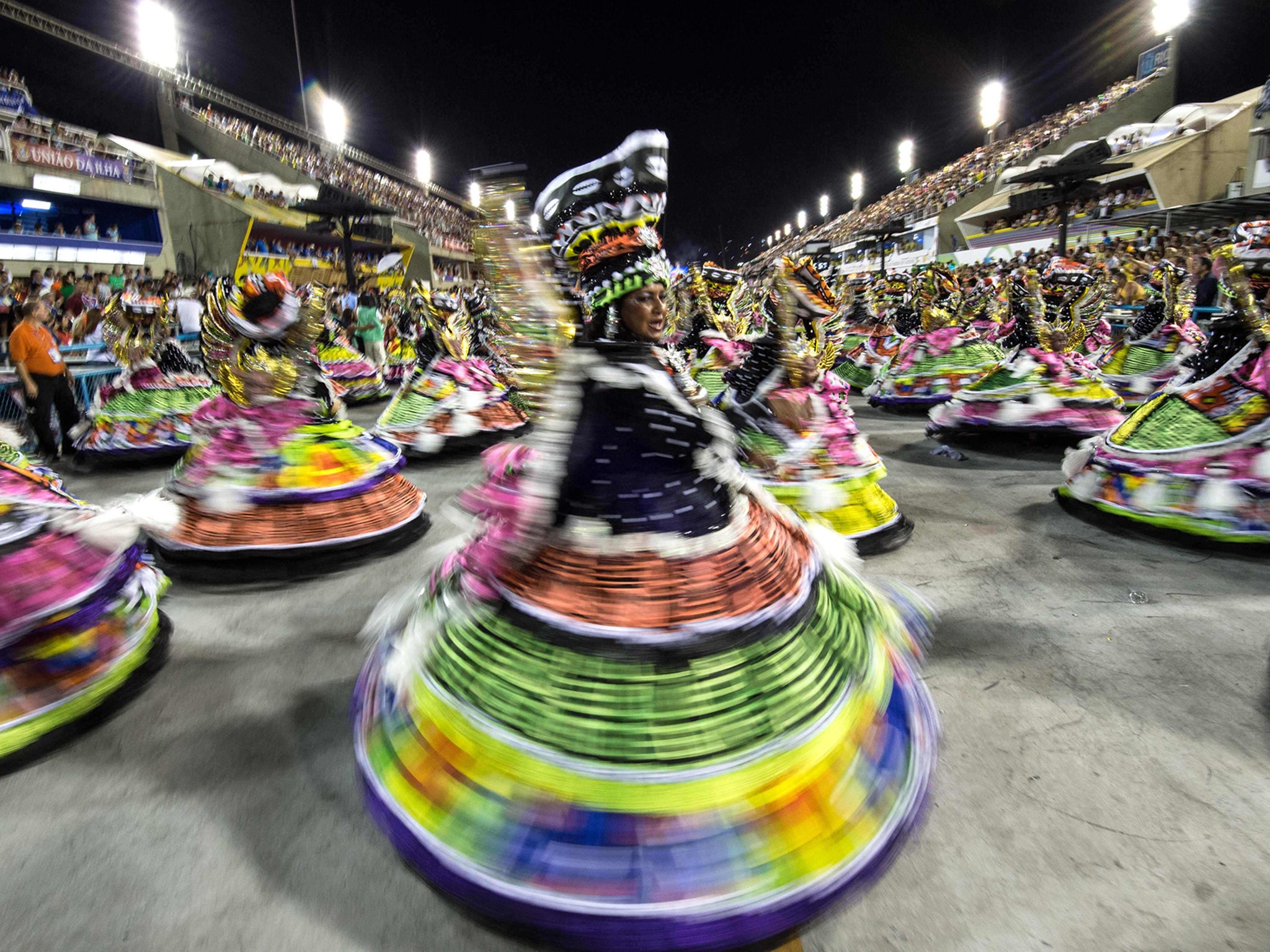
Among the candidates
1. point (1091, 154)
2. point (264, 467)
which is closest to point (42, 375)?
point (264, 467)

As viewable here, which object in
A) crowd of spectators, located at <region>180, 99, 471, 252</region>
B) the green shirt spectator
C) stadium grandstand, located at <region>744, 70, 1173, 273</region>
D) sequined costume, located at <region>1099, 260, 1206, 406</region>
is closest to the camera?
sequined costume, located at <region>1099, 260, 1206, 406</region>

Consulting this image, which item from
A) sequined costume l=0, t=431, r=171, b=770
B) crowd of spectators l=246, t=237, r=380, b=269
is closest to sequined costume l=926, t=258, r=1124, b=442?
sequined costume l=0, t=431, r=171, b=770

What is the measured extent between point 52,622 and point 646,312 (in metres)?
2.42

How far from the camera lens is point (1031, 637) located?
3.35 m

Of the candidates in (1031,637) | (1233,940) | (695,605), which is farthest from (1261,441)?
(695,605)

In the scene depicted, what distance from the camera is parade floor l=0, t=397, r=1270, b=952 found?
186cm

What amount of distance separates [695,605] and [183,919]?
1588 millimetres

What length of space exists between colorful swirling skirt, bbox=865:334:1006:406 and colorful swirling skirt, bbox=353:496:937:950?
819 cm

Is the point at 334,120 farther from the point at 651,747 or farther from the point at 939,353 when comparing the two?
the point at 651,747

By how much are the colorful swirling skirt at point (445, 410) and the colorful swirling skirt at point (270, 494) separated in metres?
2.81

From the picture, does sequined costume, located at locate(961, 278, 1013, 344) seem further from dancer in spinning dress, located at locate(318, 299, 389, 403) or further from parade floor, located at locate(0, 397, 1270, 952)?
dancer in spinning dress, located at locate(318, 299, 389, 403)

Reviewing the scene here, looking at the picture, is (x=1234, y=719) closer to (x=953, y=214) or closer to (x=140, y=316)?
(x=140, y=316)

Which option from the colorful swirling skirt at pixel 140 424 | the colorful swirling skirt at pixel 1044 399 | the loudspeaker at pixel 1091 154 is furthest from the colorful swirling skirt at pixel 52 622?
the loudspeaker at pixel 1091 154

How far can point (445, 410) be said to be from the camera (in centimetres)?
744
